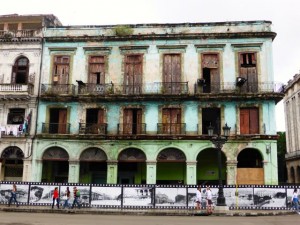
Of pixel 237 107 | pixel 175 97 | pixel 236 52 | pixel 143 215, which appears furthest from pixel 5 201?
pixel 236 52

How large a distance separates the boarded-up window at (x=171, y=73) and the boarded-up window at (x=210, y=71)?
1858 mm

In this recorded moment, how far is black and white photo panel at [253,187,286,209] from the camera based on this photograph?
20766 mm

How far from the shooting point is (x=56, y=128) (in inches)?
1086

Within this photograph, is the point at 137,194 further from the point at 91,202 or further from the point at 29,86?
the point at 29,86

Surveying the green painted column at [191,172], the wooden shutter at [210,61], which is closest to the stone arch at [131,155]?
the green painted column at [191,172]

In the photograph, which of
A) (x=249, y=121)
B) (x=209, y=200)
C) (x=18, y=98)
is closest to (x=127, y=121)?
(x=18, y=98)

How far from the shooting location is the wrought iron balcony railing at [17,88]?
27.2 m

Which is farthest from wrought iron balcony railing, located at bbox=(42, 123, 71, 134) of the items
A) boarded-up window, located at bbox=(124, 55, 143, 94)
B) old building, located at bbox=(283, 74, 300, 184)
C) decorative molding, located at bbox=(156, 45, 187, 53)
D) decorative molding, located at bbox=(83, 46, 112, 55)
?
old building, located at bbox=(283, 74, 300, 184)

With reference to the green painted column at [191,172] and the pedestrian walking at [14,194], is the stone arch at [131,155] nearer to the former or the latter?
the green painted column at [191,172]

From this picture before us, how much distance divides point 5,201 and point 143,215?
9364 mm

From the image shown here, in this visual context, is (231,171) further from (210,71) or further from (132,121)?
(132,121)

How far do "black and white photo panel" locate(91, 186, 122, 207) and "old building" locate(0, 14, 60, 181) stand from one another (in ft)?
25.6

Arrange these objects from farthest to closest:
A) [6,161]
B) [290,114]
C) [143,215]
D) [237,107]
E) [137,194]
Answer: [290,114] < [6,161] < [237,107] < [137,194] < [143,215]

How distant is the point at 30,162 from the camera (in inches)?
1056
